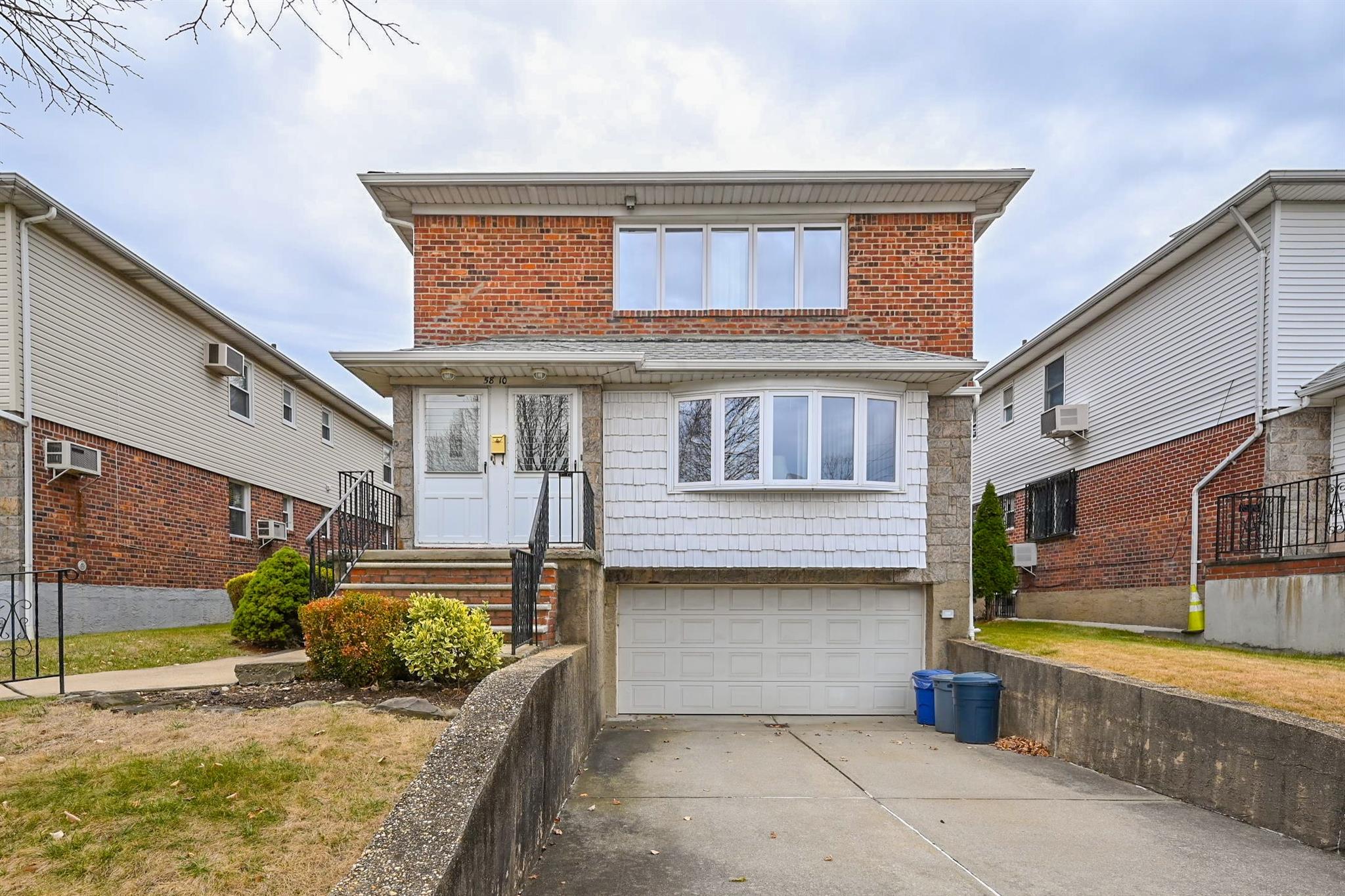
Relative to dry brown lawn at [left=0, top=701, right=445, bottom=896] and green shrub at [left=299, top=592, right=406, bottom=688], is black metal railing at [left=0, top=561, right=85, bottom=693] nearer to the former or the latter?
green shrub at [left=299, top=592, right=406, bottom=688]

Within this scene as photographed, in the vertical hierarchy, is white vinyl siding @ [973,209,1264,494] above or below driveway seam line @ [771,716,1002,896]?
above

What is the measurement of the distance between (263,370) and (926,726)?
15.0 meters

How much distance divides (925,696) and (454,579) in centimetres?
567

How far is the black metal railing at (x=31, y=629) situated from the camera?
293 inches

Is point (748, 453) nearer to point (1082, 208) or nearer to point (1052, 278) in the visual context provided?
point (1082, 208)

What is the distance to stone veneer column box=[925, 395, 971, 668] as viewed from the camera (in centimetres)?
1084

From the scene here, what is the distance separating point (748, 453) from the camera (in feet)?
34.3

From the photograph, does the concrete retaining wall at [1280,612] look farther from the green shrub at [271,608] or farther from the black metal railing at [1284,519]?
the green shrub at [271,608]

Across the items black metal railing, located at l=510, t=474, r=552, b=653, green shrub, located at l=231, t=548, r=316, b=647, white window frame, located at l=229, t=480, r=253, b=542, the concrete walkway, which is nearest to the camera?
the concrete walkway

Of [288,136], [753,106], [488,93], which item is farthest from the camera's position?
[753,106]

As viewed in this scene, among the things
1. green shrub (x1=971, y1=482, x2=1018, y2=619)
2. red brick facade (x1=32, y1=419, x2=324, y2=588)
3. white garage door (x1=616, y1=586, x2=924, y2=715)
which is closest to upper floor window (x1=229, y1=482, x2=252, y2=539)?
red brick facade (x1=32, y1=419, x2=324, y2=588)

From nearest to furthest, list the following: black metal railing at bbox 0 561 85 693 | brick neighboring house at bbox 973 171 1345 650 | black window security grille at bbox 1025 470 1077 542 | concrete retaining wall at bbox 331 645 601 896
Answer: concrete retaining wall at bbox 331 645 601 896 < black metal railing at bbox 0 561 85 693 < brick neighboring house at bbox 973 171 1345 650 < black window security grille at bbox 1025 470 1077 542

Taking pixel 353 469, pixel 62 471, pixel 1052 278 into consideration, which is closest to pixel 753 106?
pixel 62 471

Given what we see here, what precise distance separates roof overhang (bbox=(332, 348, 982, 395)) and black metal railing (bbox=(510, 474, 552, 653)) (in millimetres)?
2289
